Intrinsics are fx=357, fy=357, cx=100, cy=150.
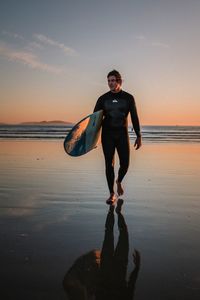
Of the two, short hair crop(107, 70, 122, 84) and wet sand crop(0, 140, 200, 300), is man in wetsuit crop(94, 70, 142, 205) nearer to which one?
short hair crop(107, 70, 122, 84)

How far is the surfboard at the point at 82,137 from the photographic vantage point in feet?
19.3

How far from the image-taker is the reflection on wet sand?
2361 mm

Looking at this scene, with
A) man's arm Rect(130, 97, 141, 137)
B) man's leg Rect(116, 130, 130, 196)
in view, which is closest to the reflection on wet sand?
man's leg Rect(116, 130, 130, 196)

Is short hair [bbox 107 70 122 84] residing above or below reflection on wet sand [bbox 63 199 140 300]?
above

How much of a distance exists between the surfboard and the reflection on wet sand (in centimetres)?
262

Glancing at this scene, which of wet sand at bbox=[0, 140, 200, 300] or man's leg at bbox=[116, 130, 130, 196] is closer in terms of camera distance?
wet sand at bbox=[0, 140, 200, 300]

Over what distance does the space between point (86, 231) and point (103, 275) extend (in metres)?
1.12

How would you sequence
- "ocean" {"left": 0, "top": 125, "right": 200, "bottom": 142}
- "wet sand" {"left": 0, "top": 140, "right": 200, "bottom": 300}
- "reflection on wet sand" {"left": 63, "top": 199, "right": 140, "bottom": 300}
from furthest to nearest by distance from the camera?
"ocean" {"left": 0, "top": 125, "right": 200, "bottom": 142} → "wet sand" {"left": 0, "top": 140, "right": 200, "bottom": 300} → "reflection on wet sand" {"left": 63, "top": 199, "right": 140, "bottom": 300}

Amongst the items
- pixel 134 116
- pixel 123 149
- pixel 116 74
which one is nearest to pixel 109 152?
pixel 123 149

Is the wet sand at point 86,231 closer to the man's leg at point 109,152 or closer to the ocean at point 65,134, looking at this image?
the man's leg at point 109,152

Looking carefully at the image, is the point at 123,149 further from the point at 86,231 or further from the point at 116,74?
the point at 86,231

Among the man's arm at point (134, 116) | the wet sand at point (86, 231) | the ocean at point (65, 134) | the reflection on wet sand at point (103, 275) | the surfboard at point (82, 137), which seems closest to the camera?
the reflection on wet sand at point (103, 275)

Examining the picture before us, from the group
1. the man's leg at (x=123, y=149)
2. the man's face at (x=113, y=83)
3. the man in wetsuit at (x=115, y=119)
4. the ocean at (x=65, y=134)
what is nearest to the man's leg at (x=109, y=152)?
the man in wetsuit at (x=115, y=119)

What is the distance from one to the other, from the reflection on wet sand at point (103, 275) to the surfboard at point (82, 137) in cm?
262
